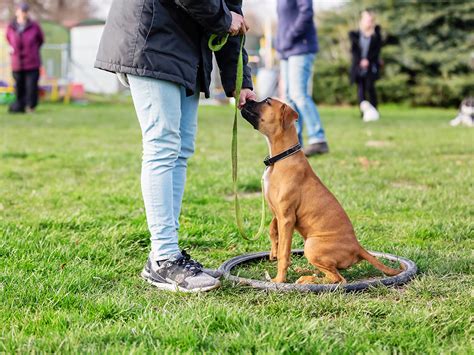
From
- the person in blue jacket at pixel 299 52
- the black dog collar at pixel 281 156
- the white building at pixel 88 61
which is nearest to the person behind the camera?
the black dog collar at pixel 281 156

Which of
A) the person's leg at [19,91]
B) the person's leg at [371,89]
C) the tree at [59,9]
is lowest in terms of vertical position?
the person's leg at [19,91]

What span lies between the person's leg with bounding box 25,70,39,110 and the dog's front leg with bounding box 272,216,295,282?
14.6 m

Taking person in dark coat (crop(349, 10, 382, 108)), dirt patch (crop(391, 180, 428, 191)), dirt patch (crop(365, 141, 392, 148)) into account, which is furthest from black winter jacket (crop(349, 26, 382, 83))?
dirt patch (crop(391, 180, 428, 191))

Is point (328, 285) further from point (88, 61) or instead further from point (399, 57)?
point (88, 61)

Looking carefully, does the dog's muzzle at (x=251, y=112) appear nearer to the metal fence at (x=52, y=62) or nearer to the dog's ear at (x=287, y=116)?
the dog's ear at (x=287, y=116)

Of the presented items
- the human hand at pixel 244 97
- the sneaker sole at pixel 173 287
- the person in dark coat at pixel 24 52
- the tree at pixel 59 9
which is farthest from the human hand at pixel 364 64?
the tree at pixel 59 9

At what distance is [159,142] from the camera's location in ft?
11.8

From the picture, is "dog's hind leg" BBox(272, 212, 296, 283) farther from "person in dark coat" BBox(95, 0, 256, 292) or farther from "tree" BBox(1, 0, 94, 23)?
"tree" BBox(1, 0, 94, 23)

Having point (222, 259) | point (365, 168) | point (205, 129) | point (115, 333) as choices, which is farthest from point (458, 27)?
point (115, 333)

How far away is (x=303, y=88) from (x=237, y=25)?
5054mm

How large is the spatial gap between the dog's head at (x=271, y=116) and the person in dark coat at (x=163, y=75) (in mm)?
362

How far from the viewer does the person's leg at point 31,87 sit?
17094 mm

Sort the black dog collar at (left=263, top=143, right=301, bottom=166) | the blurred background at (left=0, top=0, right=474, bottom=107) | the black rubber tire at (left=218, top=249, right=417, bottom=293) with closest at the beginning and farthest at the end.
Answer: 1. the black rubber tire at (left=218, top=249, right=417, bottom=293)
2. the black dog collar at (left=263, top=143, right=301, bottom=166)
3. the blurred background at (left=0, top=0, right=474, bottom=107)

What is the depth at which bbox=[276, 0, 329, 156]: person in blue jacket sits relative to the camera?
28.2 feet
